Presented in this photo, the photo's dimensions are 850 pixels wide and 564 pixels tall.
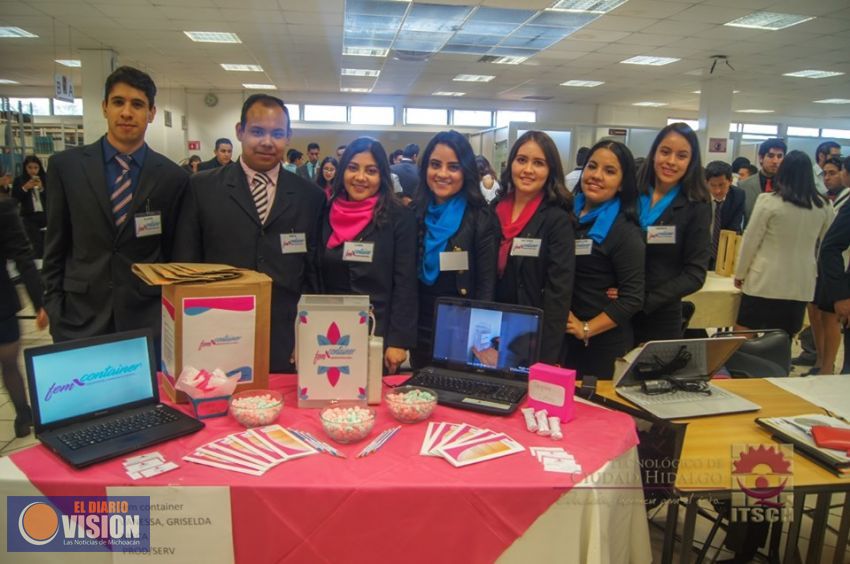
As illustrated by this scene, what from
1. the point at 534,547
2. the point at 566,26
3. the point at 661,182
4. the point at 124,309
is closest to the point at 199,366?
the point at 124,309

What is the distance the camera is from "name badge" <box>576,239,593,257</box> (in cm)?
214

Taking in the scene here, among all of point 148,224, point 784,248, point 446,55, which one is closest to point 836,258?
point 784,248

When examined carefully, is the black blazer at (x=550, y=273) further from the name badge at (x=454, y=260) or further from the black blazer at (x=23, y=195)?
the black blazer at (x=23, y=195)

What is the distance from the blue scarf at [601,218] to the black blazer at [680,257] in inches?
8.4

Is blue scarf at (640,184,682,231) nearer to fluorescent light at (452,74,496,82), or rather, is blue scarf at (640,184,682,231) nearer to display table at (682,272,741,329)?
display table at (682,272,741,329)

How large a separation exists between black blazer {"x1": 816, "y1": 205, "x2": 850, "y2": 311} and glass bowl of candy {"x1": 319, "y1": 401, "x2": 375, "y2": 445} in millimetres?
3207

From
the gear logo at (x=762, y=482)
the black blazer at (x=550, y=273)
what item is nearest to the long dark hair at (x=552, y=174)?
the black blazer at (x=550, y=273)

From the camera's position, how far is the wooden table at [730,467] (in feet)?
4.60

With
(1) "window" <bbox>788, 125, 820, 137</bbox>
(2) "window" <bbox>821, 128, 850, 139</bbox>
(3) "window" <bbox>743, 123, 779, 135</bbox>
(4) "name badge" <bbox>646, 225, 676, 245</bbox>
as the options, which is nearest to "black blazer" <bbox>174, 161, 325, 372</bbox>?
(4) "name badge" <bbox>646, 225, 676, 245</bbox>

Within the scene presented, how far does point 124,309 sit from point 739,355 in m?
2.50

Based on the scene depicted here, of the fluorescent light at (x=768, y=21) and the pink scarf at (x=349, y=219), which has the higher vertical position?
the fluorescent light at (x=768, y=21)

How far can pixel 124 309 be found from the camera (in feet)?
6.51

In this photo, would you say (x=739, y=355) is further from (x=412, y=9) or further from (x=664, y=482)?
(x=412, y=9)

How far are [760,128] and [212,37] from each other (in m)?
14.9
